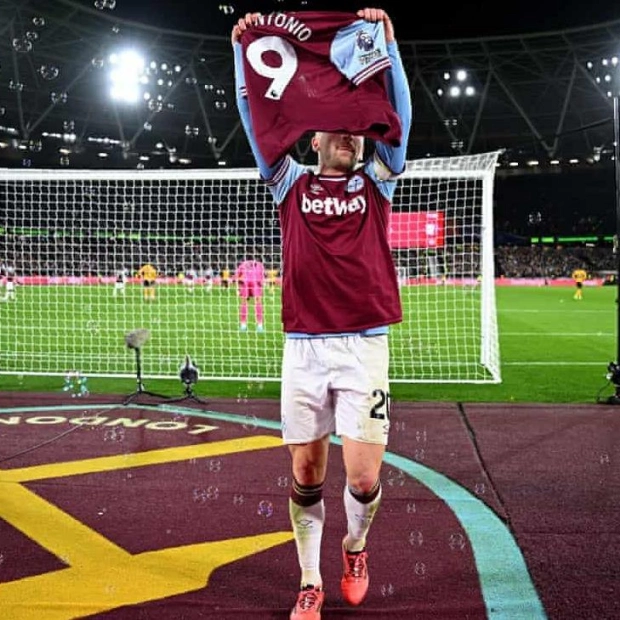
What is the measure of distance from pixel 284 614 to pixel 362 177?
2011mm

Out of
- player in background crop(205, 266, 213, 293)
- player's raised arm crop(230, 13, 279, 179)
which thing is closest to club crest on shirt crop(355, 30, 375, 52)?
player's raised arm crop(230, 13, 279, 179)

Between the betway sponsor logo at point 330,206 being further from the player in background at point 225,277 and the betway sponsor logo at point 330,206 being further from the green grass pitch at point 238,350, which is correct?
the player in background at point 225,277

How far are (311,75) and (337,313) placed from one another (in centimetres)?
107

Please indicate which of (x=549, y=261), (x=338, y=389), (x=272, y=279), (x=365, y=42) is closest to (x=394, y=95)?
(x=365, y=42)

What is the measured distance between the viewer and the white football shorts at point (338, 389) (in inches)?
126

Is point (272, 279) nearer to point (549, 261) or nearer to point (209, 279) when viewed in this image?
point (209, 279)

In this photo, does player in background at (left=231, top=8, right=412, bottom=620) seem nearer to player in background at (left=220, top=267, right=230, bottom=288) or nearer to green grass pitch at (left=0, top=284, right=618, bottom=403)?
green grass pitch at (left=0, top=284, right=618, bottom=403)

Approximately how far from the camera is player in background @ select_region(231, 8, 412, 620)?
3.23 m

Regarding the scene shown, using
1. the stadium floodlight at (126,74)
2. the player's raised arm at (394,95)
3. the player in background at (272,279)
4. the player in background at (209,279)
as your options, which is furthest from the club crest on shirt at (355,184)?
the stadium floodlight at (126,74)

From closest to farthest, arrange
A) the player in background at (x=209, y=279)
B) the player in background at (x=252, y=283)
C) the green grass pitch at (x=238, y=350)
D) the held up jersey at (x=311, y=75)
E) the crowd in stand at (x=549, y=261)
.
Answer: the held up jersey at (x=311, y=75) < the green grass pitch at (x=238, y=350) < the player in background at (x=252, y=283) < the player in background at (x=209, y=279) < the crowd in stand at (x=549, y=261)

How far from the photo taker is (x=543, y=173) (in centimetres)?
5978

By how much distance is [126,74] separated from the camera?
40594 mm

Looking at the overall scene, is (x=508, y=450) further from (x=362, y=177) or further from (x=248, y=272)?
(x=248, y=272)

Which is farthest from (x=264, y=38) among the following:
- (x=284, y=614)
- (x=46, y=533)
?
(x=46, y=533)
